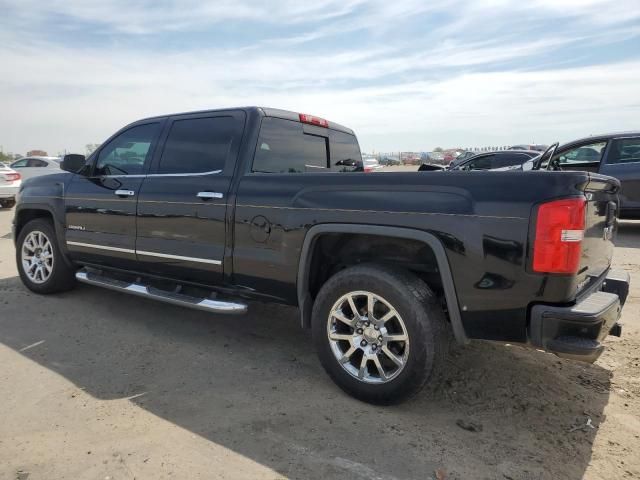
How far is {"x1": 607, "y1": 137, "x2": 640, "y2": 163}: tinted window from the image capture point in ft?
28.7

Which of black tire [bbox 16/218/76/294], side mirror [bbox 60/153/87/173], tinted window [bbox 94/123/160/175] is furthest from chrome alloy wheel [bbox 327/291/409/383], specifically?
black tire [bbox 16/218/76/294]

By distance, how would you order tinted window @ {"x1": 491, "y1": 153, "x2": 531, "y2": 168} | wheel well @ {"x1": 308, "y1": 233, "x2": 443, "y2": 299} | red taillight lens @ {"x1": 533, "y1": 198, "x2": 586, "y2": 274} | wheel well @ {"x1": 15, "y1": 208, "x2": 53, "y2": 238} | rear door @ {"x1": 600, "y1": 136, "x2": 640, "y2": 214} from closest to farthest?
red taillight lens @ {"x1": 533, "y1": 198, "x2": 586, "y2": 274} < wheel well @ {"x1": 308, "y1": 233, "x2": 443, "y2": 299} < wheel well @ {"x1": 15, "y1": 208, "x2": 53, "y2": 238} < rear door @ {"x1": 600, "y1": 136, "x2": 640, "y2": 214} < tinted window @ {"x1": 491, "y1": 153, "x2": 531, "y2": 168}

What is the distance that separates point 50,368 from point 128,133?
2.32 meters

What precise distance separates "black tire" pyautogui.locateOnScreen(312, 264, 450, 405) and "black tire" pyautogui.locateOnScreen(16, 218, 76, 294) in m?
3.45

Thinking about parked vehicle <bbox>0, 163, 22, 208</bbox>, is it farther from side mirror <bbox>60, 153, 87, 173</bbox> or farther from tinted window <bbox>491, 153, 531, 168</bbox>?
tinted window <bbox>491, 153, 531, 168</bbox>

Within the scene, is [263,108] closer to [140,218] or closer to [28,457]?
[140,218]

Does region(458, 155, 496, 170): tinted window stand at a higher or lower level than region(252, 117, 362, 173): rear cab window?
lower

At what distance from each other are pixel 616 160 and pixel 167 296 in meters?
8.25

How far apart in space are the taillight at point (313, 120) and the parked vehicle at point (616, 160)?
5215 millimetres

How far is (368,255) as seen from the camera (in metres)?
3.43

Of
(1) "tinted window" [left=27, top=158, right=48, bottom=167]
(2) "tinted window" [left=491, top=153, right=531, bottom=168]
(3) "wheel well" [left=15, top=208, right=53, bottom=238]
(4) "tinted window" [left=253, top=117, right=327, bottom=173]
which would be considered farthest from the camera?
(1) "tinted window" [left=27, top=158, right=48, bottom=167]

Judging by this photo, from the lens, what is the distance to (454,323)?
289 cm

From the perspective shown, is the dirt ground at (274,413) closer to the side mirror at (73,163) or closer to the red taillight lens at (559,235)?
the red taillight lens at (559,235)

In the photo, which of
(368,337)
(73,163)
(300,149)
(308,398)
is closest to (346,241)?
(368,337)
